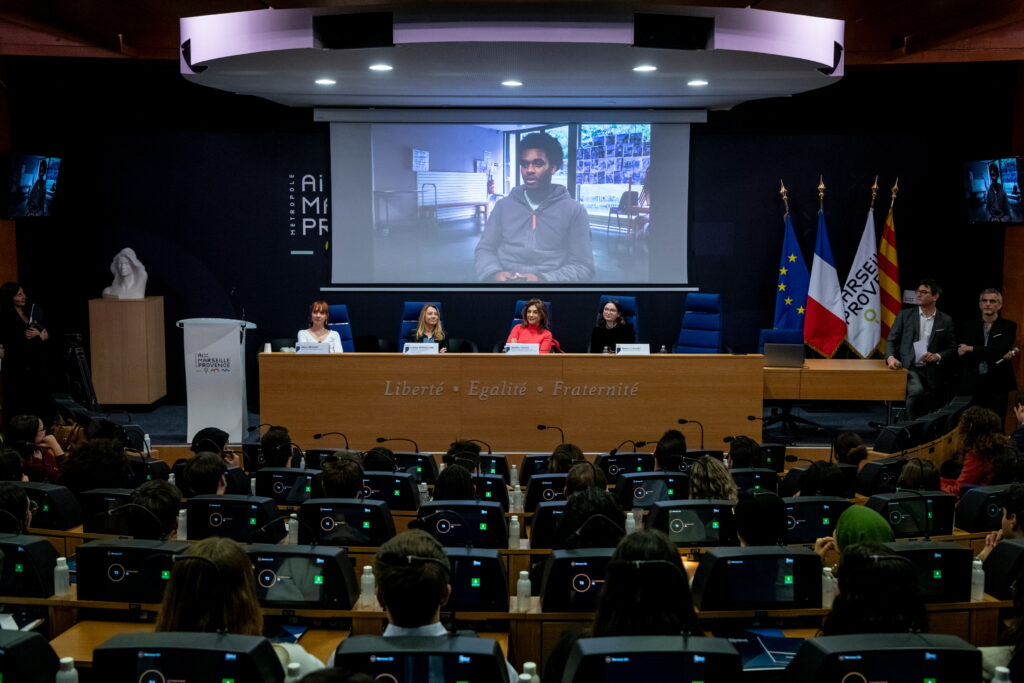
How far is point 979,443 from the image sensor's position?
5.95 meters

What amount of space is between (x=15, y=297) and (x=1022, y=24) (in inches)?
382

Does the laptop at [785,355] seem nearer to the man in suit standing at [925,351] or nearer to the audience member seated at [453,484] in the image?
the man in suit standing at [925,351]

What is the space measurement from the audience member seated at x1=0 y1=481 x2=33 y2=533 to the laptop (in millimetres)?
6999

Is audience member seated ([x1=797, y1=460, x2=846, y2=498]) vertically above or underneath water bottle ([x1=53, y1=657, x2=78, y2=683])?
above

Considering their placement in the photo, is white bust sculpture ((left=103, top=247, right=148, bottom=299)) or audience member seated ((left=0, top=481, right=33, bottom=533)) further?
white bust sculpture ((left=103, top=247, right=148, bottom=299))

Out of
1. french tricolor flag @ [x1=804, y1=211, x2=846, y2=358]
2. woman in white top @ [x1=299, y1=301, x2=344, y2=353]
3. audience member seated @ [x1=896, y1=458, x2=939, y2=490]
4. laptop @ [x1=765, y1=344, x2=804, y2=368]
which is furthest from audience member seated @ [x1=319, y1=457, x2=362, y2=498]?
french tricolor flag @ [x1=804, y1=211, x2=846, y2=358]

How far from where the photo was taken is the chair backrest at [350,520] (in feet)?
14.7

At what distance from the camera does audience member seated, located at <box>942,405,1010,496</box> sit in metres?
5.92

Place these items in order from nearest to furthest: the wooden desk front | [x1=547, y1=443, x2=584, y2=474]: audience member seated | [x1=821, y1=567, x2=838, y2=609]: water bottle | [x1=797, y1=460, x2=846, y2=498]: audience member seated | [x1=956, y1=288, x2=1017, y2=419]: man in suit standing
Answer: [x1=821, y1=567, x2=838, y2=609]: water bottle < [x1=797, y1=460, x2=846, y2=498]: audience member seated < [x1=547, y1=443, x2=584, y2=474]: audience member seated < the wooden desk front < [x1=956, y1=288, x2=1017, y2=419]: man in suit standing

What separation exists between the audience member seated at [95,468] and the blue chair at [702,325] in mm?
6267

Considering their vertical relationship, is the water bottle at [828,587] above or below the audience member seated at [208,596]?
below

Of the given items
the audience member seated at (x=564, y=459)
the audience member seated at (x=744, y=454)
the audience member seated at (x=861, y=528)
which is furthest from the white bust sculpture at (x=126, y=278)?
the audience member seated at (x=861, y=528)

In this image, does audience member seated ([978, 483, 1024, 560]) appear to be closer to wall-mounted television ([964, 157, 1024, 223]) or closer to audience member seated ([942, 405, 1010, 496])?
audience member seated ([942, 405, 1010, 496])

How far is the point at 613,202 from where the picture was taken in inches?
455
